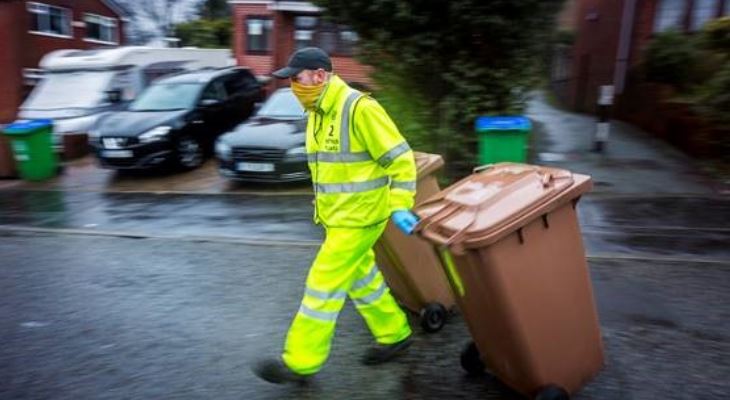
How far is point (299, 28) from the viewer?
20.0 metres

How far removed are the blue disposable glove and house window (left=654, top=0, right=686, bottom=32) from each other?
11.8 metres

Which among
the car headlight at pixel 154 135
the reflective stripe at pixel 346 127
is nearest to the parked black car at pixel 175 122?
the car headlight at pixel 154 135

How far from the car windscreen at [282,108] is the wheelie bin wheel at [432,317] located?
6152 mm

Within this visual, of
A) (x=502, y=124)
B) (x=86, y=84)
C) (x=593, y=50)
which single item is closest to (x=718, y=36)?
(x=502, y=124)

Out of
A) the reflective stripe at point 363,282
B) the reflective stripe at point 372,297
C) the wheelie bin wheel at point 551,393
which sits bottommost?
the wheelie bin wheel at point 551,393

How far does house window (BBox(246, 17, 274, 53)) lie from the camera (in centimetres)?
2120

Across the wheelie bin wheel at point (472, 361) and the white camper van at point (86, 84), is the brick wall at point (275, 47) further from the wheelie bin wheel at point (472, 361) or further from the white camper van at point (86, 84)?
the wheelie bin wheel at point (472, 361)

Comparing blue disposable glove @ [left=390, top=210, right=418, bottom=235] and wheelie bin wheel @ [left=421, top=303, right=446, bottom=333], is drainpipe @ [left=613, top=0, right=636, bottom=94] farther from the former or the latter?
blue disposable glove @ [left=390, top=210, right=418, bottom=235]

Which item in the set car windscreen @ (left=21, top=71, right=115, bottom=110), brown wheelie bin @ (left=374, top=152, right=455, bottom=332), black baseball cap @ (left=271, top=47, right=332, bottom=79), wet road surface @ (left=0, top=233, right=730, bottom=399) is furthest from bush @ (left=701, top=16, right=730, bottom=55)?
car windscreen @ (left=21, top=71, right=115, bottom=110)

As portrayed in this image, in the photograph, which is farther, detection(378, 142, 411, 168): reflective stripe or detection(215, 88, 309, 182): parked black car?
detection(215, 88, 309, 182): parked black car

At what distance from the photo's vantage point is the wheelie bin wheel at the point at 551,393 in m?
2.86

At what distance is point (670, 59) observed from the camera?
35.6 ft

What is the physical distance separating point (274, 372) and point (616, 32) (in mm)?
14199

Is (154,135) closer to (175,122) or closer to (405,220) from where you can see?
(175,122)
